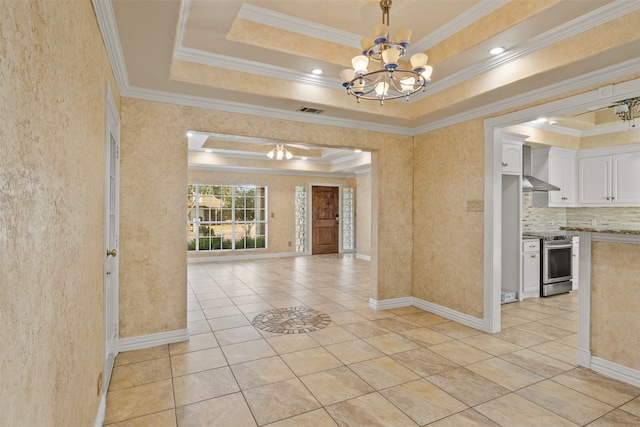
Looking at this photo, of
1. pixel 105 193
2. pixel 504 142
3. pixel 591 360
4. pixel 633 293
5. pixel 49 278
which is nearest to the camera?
pixel 49 278

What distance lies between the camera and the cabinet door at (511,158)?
16.0ft

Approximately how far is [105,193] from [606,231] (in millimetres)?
3954

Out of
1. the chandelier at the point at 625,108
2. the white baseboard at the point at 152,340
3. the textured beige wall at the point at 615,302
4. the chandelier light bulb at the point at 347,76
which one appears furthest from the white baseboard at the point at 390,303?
the chandelier at the point at 625,108

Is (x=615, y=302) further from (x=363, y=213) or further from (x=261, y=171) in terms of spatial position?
(x=261, y=171)

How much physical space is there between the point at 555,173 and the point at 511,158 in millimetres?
1540

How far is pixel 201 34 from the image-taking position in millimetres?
2838

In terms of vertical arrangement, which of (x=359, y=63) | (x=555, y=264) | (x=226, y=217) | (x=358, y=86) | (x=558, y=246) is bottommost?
(x=555, y=264)

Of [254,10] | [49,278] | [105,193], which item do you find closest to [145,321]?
[105,193]

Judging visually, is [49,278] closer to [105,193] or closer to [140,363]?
[105,193]

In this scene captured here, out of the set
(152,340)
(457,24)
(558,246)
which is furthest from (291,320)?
(558,246)

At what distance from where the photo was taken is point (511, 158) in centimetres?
492

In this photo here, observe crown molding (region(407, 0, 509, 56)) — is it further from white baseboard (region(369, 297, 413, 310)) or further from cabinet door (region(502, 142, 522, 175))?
white baseboard (region(369, 297, 413, 310))

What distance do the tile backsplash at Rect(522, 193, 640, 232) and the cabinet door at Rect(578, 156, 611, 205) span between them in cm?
40

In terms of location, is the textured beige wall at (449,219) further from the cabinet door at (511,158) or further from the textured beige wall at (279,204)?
the textured beige wall at (279,204)
